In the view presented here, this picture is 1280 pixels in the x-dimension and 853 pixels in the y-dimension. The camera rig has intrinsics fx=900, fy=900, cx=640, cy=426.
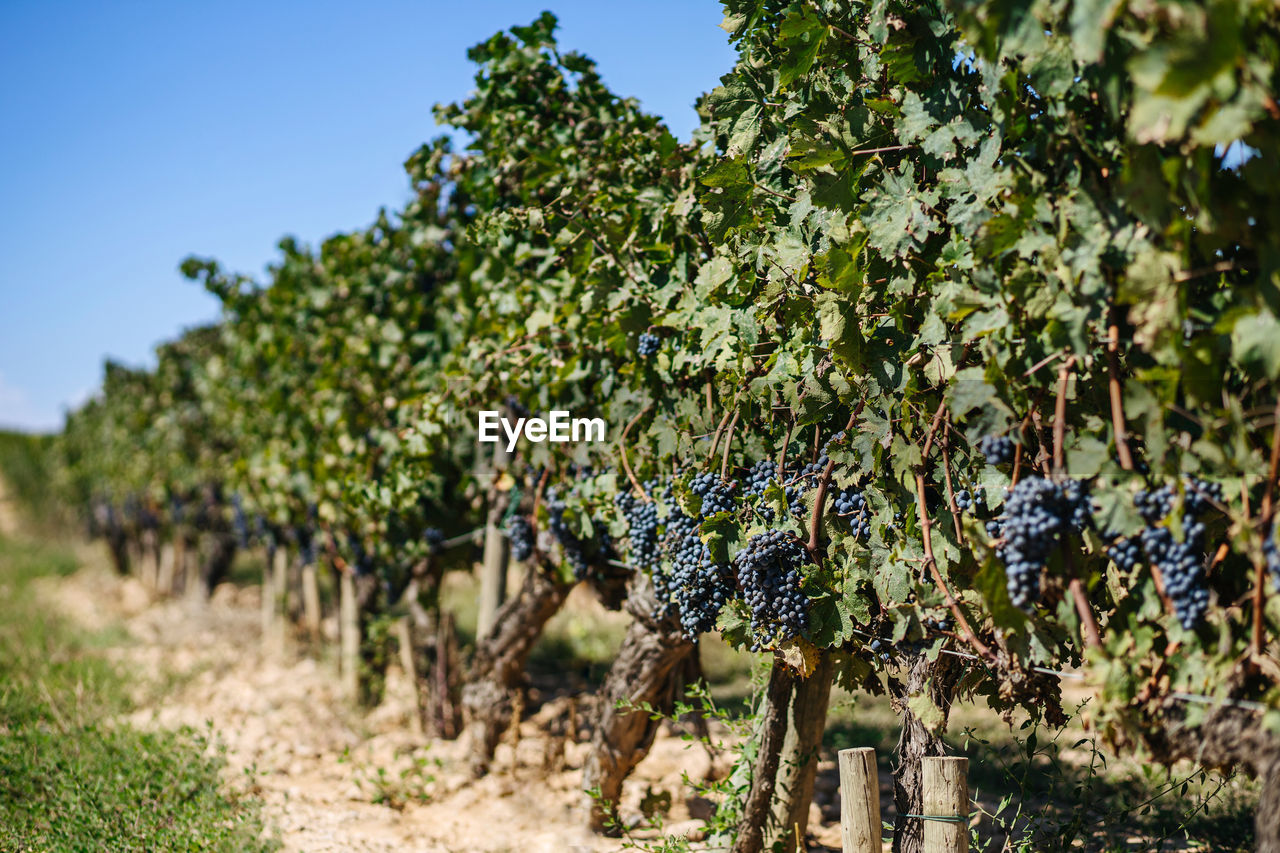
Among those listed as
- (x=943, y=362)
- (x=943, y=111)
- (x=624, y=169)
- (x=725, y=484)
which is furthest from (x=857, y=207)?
(x=624, y=169)

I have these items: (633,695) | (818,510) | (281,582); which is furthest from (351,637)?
(818,510)

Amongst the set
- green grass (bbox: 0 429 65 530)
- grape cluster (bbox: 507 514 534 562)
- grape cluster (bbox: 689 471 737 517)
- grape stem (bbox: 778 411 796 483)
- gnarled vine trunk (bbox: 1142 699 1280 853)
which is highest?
green grass (bbox: 0 429 65 530)

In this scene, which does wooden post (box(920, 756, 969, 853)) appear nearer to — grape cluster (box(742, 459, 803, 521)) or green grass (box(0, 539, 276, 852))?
grape cluster (box(742, 459, 803, 521))

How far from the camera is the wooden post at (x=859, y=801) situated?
281 cm

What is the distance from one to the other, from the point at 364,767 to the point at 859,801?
3036 mm

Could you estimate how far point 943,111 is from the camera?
2311mm

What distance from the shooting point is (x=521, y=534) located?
14.0 feet

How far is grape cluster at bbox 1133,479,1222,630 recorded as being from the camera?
188 cm

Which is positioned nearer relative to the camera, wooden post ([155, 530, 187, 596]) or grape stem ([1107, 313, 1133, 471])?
grape stem ([1107, 313, 1133, 471])

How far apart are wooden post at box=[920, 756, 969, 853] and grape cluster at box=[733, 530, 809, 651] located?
528 mm

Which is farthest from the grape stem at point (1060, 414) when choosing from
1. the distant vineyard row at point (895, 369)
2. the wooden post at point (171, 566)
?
the wooden post at point (171, 566)

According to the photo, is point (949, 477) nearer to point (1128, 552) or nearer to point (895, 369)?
point (895, 369)

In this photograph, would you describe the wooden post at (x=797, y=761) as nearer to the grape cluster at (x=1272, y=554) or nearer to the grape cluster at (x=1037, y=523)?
the grape cluster at (x=1037, y=523)

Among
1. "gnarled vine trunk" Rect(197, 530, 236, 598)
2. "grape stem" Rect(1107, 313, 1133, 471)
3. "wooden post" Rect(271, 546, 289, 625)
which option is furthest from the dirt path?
"grape stem" Rect(1107, 313, 1133, 471)
